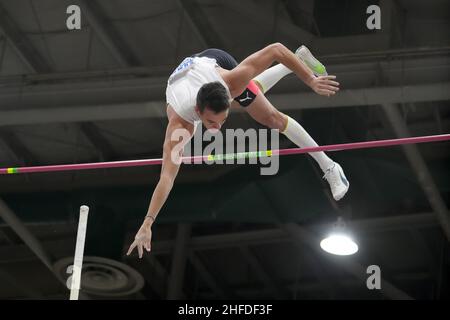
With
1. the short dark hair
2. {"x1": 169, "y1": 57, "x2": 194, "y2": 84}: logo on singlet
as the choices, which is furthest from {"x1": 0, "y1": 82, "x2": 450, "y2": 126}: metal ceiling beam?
the short dark hair

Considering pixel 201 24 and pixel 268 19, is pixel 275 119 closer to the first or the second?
pixel 268 19

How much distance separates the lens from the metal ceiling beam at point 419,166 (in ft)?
37.6

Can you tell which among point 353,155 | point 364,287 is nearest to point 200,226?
point 364,287

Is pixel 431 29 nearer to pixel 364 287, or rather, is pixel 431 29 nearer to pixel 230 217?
pixel 230 217

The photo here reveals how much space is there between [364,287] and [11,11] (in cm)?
835

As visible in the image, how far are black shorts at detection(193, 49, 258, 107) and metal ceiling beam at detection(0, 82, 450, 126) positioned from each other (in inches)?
124

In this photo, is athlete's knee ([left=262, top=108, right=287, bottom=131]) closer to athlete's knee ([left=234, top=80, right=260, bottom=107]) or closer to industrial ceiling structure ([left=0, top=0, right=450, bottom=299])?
athlete's knee ([left=234, top=80, right=260, bottom=107])

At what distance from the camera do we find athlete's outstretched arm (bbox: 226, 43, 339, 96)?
742 centimetres

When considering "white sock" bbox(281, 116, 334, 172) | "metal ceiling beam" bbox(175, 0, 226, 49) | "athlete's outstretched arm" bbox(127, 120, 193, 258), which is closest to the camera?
"athlete's outstretched arm" bbox(127, 120, 193, 258)

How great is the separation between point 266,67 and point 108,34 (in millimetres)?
5222

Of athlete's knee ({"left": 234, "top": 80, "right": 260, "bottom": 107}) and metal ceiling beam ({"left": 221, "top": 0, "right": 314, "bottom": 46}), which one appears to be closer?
athlete's knee ({"left": 234, "top": 80, "right": 260, "bottom": 107})

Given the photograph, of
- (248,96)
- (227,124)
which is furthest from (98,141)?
(248,96)

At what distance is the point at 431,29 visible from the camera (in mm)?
12016

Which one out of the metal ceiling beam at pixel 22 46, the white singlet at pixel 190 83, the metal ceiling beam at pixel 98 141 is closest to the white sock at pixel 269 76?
the white singlet at pixel 190 83
